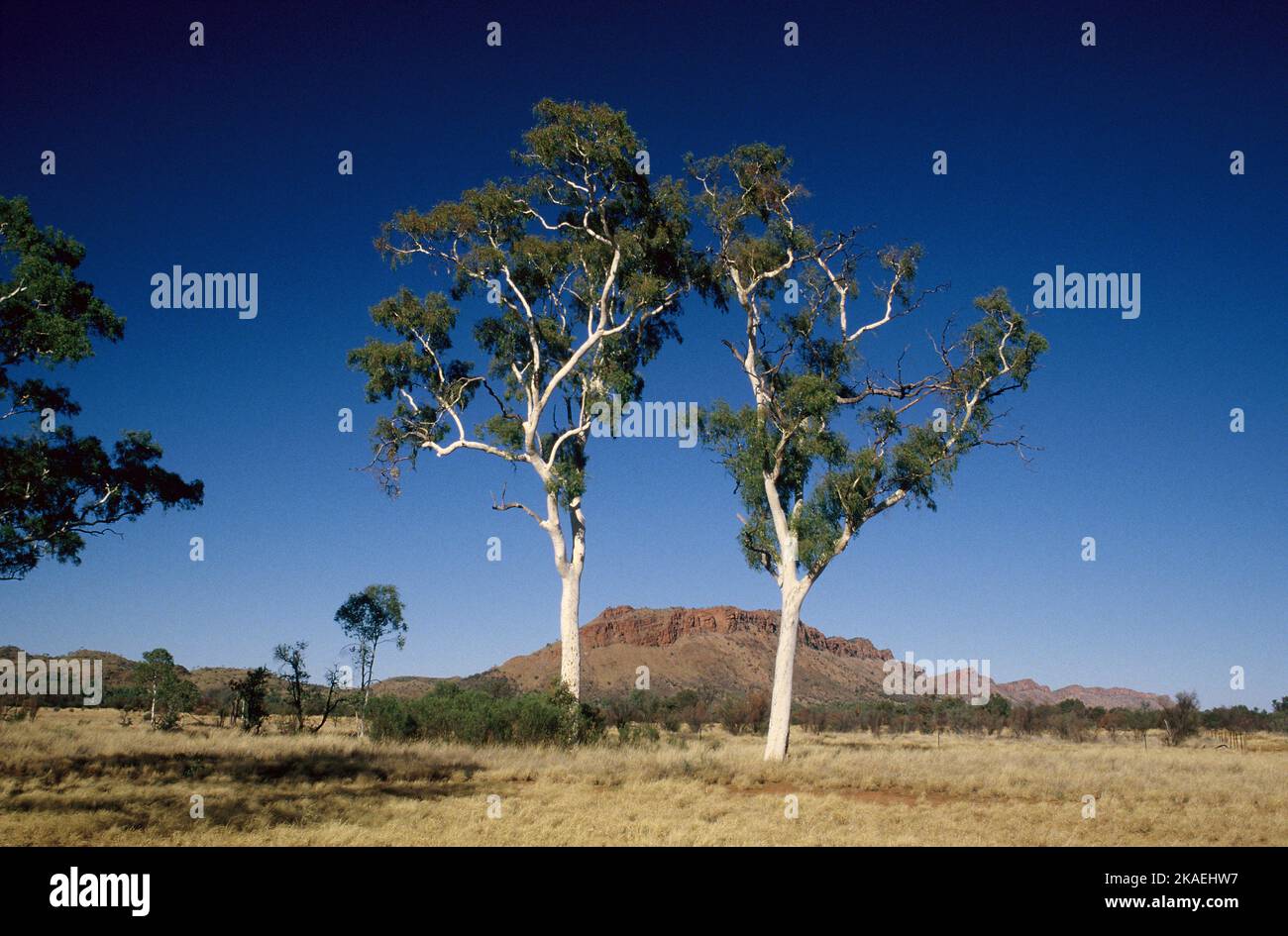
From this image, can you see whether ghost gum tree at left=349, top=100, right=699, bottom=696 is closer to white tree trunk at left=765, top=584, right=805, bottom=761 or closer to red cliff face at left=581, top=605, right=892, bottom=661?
white tree trunk at left=765, top=584, right=805, bottom=761

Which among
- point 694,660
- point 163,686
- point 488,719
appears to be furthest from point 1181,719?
point 694,660

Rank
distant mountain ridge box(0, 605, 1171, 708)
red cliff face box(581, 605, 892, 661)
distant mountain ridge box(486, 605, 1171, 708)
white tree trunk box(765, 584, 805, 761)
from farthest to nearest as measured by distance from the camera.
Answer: red cliff face box(581, 605, 892, 661)
distant mountain ridge box(486, 605, 1171, 708)
distant mountain ridge box(0, 605, 1171, 708)
white tree trunk box(765, 584, 805, 761)

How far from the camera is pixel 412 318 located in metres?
25.9

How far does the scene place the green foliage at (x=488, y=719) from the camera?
23453 millimetres

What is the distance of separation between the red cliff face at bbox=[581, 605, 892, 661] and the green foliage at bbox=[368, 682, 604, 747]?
317 ft

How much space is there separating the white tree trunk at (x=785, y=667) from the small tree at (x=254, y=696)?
1778cm

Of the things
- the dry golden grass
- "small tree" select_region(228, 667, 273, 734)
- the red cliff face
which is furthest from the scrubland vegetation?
the red cliff face

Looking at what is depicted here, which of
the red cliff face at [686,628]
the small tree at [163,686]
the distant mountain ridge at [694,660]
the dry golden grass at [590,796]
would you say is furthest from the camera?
the red cliff face at [686,628]

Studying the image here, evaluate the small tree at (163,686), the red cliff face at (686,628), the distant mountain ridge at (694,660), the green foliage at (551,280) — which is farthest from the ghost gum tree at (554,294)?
the red cliff face at (686,628)

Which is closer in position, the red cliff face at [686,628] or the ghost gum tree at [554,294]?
the ghost gum tree at [554,294]

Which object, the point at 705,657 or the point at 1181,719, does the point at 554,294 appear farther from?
the point at 705,657

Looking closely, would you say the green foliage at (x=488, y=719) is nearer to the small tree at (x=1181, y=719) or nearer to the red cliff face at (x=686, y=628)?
the small tree at (x=1181, y=719)

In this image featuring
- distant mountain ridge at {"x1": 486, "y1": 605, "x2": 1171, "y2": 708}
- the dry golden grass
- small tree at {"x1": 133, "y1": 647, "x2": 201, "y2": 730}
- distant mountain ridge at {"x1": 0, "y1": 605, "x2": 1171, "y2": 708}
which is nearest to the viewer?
the dry golden grass

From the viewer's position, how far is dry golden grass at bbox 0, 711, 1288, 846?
1139cm
